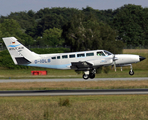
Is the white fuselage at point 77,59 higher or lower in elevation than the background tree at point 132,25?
lower

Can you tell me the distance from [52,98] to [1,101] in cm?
787

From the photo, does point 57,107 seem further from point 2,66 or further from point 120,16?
point 120,16

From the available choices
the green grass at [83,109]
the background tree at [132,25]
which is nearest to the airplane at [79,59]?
the green grass at [83,109]

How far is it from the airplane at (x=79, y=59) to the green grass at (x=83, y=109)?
4739 mm

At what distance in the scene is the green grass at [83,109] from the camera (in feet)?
105

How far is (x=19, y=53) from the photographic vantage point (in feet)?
159

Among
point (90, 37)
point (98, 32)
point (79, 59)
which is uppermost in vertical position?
point (98, 32)

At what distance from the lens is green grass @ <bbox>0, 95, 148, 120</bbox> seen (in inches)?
1266

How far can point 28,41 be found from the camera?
17062 centimetres

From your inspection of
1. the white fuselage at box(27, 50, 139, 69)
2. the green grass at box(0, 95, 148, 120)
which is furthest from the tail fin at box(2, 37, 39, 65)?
the green grass at box(0, 95, 148, 120)

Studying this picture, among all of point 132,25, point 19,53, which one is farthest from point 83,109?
point 132,25

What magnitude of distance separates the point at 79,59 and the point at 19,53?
1051 centimetres

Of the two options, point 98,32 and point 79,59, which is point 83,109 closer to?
point 79,59

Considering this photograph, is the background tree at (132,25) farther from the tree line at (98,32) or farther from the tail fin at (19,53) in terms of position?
the tail fin at (19,53)
